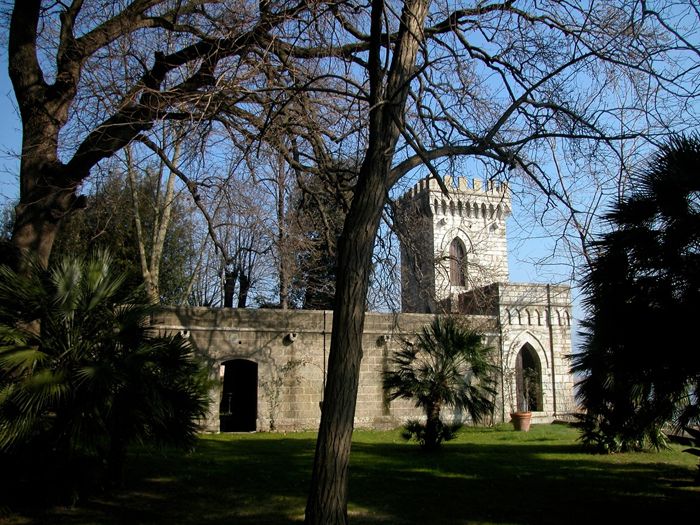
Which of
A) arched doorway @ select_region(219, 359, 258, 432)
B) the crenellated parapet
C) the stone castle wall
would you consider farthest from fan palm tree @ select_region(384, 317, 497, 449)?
arched doorway @ select_region(219, 359, 258, 432)

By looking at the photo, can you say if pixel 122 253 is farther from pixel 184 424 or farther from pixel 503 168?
pixel 503 168

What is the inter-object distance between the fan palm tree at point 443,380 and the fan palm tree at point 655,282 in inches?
221

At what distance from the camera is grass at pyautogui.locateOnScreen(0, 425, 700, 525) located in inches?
277

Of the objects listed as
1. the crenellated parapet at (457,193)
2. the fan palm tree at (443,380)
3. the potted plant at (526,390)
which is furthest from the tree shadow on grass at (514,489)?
the potted plant at (526,390)

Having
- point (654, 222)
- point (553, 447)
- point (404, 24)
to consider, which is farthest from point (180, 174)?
point (553, 447)

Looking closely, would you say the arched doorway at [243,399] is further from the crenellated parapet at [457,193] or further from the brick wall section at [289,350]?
the crenellated parapet at [457,193]

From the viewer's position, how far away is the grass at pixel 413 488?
702 cm

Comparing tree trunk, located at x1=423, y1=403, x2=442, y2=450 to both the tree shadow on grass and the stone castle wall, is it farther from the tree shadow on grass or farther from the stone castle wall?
the stone castle wall

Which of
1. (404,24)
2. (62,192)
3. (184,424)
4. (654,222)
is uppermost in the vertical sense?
(404,24)

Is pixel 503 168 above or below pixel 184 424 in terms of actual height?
above

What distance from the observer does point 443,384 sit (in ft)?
42.9

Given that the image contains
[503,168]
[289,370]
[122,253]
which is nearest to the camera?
[503,168]

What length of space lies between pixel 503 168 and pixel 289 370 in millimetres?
13177

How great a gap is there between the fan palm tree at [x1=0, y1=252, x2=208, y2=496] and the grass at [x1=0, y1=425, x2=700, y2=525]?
2.85 ft
